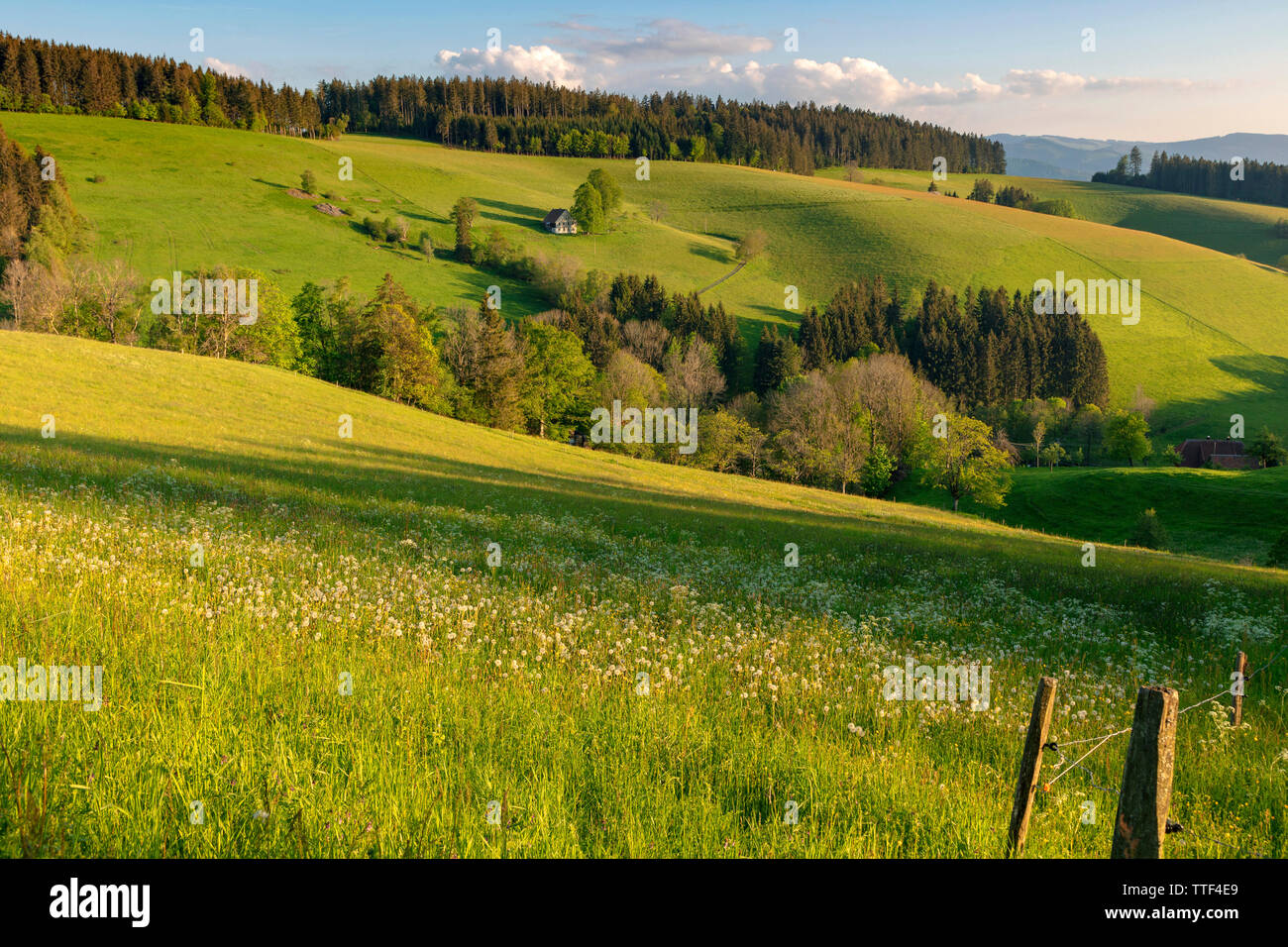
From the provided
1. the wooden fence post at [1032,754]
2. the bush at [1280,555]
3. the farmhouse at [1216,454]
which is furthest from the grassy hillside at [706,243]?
the wooden fence post at [1032,754]

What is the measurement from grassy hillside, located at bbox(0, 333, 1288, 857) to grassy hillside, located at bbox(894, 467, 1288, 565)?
53.2 m

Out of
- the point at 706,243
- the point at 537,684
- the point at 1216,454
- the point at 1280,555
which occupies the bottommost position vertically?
the point at 1280,555

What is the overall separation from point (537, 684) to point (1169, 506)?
8503 centimetres

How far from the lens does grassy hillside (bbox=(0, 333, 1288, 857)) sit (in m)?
4.65

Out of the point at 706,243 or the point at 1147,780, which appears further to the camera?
the point at 706,243

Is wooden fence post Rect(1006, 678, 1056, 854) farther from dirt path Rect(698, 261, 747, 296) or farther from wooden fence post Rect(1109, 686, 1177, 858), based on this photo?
dirt path Rect(698, 261, 747, 296)

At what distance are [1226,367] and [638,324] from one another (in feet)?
344

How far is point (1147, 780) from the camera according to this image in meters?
3.79

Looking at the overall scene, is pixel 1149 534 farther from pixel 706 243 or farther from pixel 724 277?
pixel 706 243

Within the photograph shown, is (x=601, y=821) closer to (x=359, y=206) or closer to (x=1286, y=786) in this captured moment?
(x=1286, y=786)

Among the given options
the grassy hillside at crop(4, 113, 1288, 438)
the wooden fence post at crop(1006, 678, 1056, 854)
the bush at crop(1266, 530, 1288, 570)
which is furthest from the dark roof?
the wooden fence post at crop(1006, 678, 1056, 854)

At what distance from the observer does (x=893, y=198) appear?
19612cm

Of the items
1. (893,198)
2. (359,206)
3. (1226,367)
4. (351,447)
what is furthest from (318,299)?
(893,198)

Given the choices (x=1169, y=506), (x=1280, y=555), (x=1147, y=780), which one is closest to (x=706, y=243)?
(x=1169, y=506)
